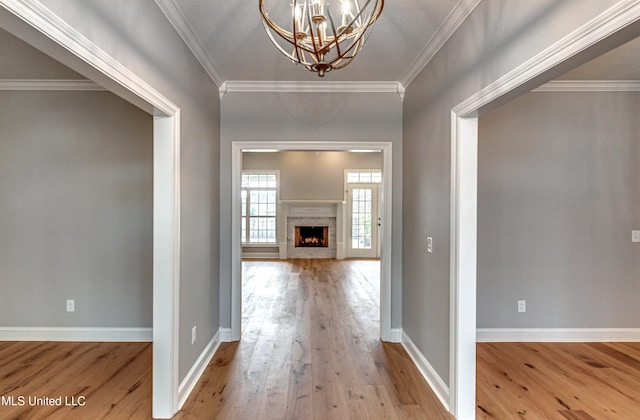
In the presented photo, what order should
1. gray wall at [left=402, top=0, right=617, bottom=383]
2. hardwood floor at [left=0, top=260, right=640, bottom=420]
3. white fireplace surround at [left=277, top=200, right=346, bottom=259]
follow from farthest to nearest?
white fireplace surround at [left=277, top=200, right=346, bottom=259]
hardwood floor at [left=0, top=260, right=640, bottom=420]
gray wall at [left=402, top=0, right=617, bottom=383]

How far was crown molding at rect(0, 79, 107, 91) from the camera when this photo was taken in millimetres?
3095

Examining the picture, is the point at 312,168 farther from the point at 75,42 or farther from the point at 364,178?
the point at 75,42

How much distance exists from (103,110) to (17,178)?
3.54ft

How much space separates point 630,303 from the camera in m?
3.27

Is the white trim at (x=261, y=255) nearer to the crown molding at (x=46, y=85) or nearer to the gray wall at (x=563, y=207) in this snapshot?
the crown molding at (x=46, y=85)

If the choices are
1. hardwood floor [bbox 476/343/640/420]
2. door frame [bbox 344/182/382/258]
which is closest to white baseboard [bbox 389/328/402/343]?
hardwood floor [bbox 476/343/640/420]

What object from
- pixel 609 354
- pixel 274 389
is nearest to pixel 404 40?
pixel 274 389

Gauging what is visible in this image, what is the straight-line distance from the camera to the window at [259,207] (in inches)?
326

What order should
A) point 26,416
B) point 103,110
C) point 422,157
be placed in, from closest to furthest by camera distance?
point 26,416, point 422,157, point 103,110

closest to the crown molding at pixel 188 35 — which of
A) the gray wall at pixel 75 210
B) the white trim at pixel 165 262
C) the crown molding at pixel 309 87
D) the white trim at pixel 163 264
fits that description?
the crown molding at pixel 309 87

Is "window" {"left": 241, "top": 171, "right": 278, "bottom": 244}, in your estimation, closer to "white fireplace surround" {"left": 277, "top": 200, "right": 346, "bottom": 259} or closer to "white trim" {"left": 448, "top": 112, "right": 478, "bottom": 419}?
"white fireplace surround" {"left": 277, "top": 200, "right": 346, "bottom": 259}

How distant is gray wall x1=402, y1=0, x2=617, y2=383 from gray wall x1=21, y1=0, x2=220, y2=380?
1.92 m

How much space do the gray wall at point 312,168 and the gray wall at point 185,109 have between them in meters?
4.93

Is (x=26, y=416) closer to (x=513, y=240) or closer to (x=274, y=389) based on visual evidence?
(x=274, y=389)
